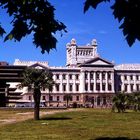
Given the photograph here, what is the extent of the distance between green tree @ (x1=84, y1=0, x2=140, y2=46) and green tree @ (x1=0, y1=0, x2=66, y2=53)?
1.59 m

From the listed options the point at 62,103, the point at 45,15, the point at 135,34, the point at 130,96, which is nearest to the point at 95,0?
the point at 135,34

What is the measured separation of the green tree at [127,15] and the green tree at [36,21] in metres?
1.59

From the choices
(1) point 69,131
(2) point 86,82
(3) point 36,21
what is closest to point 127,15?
(3) point 36,21

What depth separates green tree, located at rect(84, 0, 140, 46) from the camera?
28.7 ft

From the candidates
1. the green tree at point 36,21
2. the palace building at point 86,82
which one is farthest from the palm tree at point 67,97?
the green tree at point 36,21

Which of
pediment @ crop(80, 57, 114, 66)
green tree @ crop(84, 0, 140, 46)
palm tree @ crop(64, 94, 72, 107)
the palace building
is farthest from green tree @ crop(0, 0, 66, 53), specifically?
pediment @ crop(80, 57, 114, 66)

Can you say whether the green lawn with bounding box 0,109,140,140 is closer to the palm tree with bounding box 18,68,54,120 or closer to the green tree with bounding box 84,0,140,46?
the palm tree with bounding box 18,68,54,120

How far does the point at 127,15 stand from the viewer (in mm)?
8836

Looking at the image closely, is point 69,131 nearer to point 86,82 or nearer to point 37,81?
point 37,81

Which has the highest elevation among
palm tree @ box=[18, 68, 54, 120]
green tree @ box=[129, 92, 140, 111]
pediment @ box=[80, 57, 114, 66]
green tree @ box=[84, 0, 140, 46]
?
pediment @ box=[80, 57, 114, 66]

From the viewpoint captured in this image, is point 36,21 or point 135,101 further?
point 135,101

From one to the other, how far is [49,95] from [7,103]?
45.6 meters

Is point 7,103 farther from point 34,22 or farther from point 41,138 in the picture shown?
point 34,22

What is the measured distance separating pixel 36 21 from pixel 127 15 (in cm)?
232
